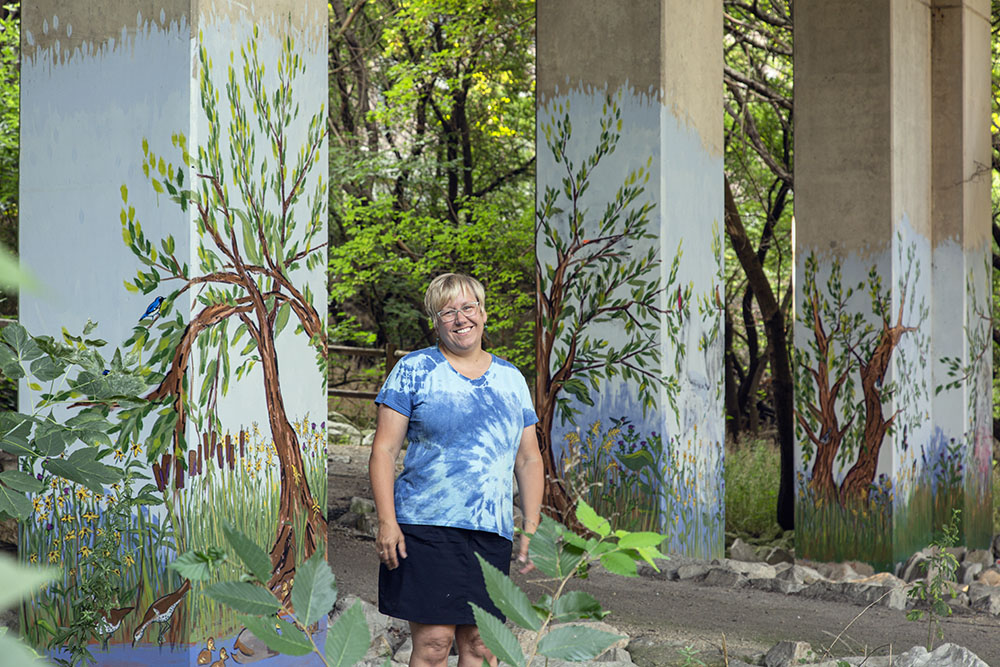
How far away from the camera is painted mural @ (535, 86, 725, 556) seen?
695 cm

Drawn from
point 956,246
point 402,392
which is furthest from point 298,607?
point 956,246

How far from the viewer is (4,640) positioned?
Result: 30cm

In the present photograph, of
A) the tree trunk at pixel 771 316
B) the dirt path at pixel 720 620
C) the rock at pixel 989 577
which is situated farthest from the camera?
the tree trunk at pixel 771 316

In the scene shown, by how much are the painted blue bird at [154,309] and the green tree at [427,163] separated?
1021 cm

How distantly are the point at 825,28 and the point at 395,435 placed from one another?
→ 7.28m

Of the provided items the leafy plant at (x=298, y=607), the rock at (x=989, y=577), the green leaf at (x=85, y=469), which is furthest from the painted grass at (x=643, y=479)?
the leafy plant at (x=298, y=607)

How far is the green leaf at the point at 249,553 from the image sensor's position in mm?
907

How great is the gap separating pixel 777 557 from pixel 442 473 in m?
6.91

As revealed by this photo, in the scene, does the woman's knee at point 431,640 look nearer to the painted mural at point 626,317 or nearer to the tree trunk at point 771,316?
the painted mural at point 626,317

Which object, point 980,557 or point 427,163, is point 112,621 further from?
point 427,163

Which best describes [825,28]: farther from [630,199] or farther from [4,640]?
[4,640]

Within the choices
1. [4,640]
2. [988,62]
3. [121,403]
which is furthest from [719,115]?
[4,640]

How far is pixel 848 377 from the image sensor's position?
29.8 ft

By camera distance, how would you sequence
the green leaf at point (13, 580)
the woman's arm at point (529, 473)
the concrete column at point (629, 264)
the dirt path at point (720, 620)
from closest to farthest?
1. the green leaf at point (13, 580)
2. the woman's arm at point (529, 473)
3. the dirt path at point (720, 620)
4. the concrete column at point (629, 264)
